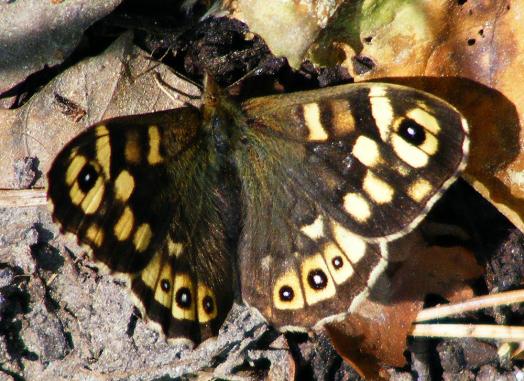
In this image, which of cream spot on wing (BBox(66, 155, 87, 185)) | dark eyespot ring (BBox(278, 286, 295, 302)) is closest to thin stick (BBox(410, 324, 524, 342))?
dark eyespot ring (BBox(278, 286, 295, 302))

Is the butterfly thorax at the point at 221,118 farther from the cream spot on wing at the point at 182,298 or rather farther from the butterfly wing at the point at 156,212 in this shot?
the cream spot on wing at the point at 182,298

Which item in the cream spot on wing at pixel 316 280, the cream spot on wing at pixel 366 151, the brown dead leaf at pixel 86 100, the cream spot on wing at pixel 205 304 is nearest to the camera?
the cream spot on wing at pixel 366 151

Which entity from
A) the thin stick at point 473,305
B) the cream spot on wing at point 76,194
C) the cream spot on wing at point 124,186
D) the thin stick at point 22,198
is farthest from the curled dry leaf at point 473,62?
the thin stick at point 22,198

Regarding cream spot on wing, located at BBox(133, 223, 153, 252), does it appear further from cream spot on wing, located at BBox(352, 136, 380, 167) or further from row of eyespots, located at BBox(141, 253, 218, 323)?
cream spot on wing, located at BBox(352, 136, 380, 167)

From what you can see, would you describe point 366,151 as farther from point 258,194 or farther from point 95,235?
point 95,235

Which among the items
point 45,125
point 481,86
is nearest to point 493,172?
point 481,86
